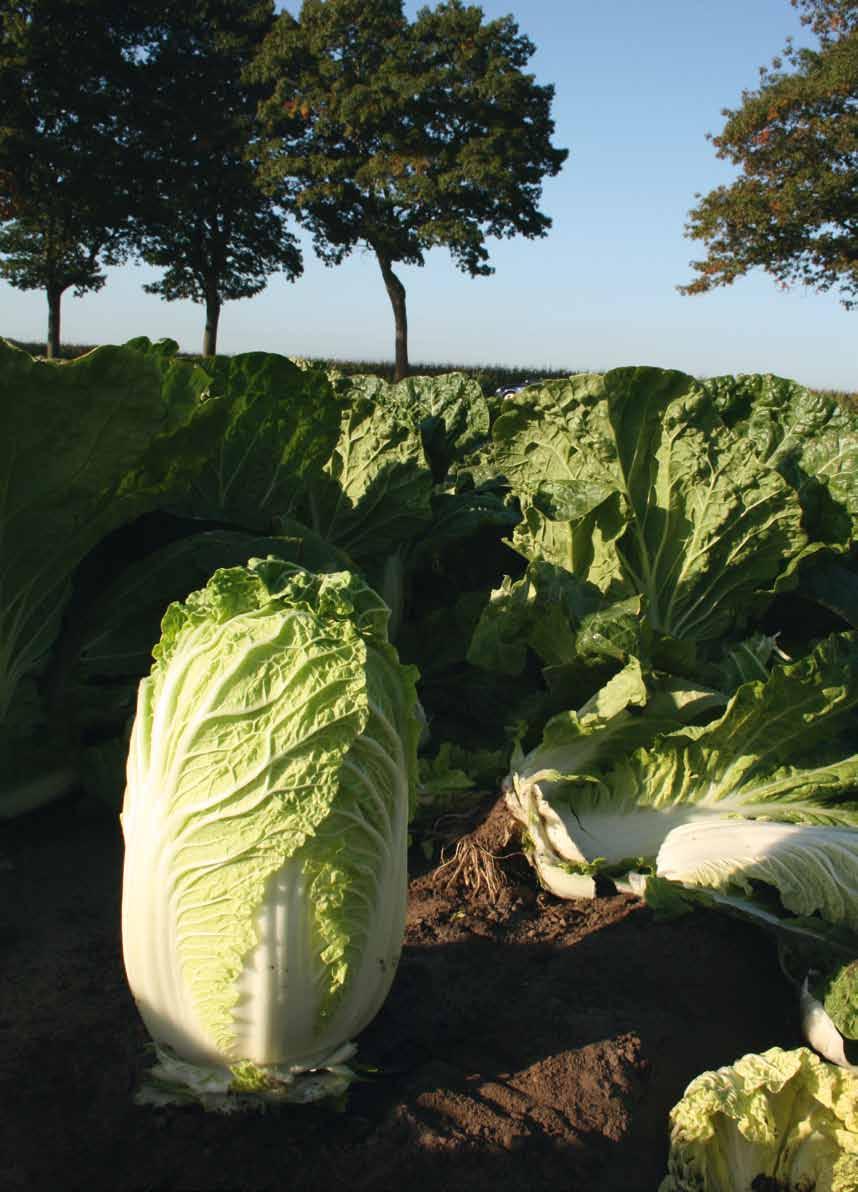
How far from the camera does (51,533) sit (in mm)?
3816

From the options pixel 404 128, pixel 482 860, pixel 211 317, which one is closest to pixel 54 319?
pixel 211 317

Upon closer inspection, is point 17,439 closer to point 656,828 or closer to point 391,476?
point 391,476

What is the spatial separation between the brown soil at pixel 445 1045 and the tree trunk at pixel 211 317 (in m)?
45.0

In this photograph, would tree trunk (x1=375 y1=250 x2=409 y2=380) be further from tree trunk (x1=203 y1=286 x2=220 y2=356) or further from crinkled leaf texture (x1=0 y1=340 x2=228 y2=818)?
crinkled leaf texture (x1=0 y1=340 x2=228 y2=818)

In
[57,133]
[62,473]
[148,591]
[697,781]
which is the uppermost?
[57,133]

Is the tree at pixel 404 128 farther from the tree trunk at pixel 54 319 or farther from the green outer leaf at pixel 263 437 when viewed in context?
the green outer leaf at pixel 263 437

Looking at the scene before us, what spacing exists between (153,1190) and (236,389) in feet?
11.0

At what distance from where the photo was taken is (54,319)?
4309 centimetres

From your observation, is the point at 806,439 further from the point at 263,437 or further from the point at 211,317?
the point at 211,317

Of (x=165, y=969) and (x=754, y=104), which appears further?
(x=754, y=104)

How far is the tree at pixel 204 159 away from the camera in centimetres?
4272

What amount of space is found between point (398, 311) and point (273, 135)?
9.86m

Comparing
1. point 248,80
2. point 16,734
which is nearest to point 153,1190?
point 16,734

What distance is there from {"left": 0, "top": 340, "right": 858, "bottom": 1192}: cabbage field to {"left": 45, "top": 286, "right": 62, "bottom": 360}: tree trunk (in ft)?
133
